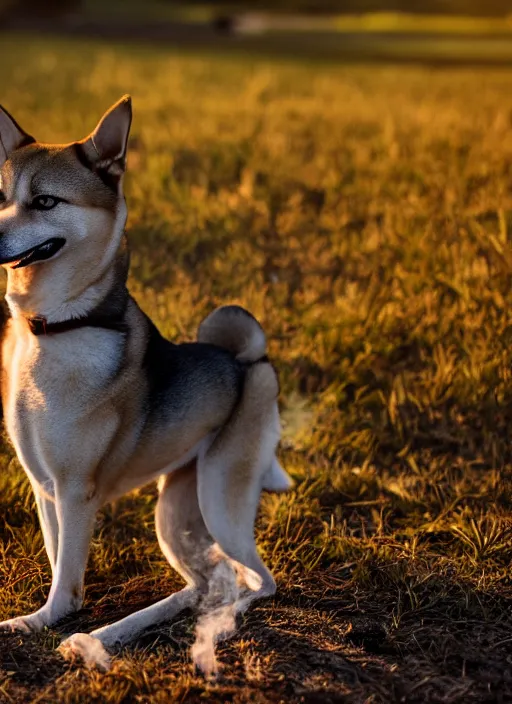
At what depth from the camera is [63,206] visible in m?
3.36

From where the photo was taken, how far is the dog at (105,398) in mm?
3414

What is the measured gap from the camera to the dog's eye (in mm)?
3340

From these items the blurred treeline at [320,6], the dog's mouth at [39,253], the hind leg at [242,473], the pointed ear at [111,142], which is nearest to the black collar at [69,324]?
the dog's mouth at [39,253]

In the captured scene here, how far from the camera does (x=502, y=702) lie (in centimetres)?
331

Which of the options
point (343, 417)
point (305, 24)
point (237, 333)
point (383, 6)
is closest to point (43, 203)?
point (237, 333)

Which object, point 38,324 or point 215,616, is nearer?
point 38,324

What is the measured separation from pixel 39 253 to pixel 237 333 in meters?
1.07

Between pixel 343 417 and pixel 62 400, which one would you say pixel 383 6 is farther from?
pixel 62 400

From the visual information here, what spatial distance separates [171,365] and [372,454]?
1.78 metres

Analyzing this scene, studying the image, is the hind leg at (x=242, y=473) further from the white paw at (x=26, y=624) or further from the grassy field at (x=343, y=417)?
the white paw at (x=26, y=624)

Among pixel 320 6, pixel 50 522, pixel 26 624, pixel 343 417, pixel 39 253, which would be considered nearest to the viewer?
pixel 39 253

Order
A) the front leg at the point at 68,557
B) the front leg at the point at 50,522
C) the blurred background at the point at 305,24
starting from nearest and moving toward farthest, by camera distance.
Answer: the front leg at the point at 68,557 → the front leg at the point at 50,522 → the blurred background at the point at 305,24

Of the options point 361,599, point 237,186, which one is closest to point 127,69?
point 237,186

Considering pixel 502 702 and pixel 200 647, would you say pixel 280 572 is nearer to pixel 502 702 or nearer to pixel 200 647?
pixel 200 647
